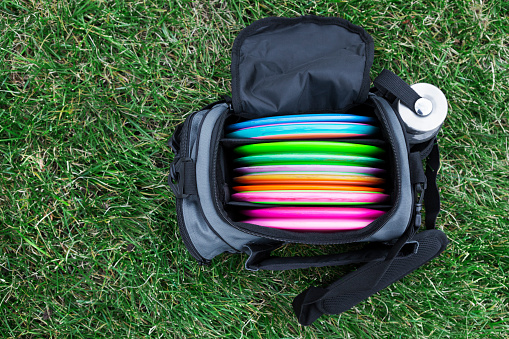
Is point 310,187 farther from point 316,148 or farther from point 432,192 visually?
point 432,192

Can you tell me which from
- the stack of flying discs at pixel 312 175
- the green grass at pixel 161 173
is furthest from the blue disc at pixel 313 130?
the green grass at pixel 161 173

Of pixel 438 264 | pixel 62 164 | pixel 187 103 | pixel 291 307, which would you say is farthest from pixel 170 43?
pixel 438 264

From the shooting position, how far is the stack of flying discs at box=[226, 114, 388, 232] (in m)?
1.38

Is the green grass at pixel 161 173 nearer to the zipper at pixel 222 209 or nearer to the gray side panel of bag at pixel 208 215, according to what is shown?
the gray side panel of bag at pixel 208 215

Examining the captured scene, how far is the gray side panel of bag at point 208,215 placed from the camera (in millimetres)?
1459

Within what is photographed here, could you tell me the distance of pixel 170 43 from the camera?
6.48ft

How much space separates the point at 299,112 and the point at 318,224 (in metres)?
0.47

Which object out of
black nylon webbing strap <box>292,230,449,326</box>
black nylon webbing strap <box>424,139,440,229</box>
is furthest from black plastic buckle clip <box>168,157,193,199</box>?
black nylon webbing strap <box>424,139,440,229</box>

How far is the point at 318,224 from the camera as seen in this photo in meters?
1.41

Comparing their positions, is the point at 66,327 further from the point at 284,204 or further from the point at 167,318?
the point at 284,204

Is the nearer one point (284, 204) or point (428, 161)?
point (284, 204)

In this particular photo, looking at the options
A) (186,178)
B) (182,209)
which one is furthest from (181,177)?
(182,209)

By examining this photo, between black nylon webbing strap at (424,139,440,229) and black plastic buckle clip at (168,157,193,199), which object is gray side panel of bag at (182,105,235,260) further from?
Answer: black nylon webbing strap at (424,139,440,229)

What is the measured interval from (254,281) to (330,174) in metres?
0.79
